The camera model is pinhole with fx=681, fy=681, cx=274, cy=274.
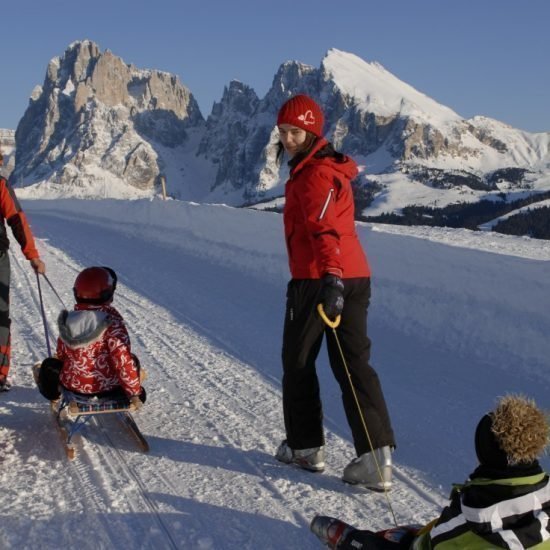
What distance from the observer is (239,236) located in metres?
13.8

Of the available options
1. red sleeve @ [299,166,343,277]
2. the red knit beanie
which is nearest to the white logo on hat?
the red knit beanie

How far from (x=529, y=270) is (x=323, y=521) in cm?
444

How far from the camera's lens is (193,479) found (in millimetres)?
3818

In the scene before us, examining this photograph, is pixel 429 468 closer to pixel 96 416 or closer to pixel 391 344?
pixel 96 416

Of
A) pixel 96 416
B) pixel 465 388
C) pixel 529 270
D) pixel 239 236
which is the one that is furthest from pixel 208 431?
pixel 239 236

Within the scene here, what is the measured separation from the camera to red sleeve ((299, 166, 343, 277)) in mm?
3404

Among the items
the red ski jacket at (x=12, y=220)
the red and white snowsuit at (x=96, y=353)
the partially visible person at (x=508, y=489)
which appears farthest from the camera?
the red ski jacket at (x=12, y=220)

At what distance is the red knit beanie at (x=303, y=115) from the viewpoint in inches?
141

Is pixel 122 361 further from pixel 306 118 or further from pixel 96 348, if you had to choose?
pixel 306 118

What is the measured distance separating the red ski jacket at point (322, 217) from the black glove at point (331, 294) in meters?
0.05

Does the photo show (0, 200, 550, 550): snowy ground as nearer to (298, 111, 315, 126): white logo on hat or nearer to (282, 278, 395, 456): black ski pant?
(282, 278, 395, 456): black ski pant

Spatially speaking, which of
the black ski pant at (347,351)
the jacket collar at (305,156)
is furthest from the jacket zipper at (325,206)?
the black ski pant at (347,351)

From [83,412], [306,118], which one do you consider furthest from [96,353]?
[306,118]

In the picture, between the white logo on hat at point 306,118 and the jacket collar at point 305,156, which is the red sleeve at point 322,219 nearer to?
the jacket collar at point 305,156
